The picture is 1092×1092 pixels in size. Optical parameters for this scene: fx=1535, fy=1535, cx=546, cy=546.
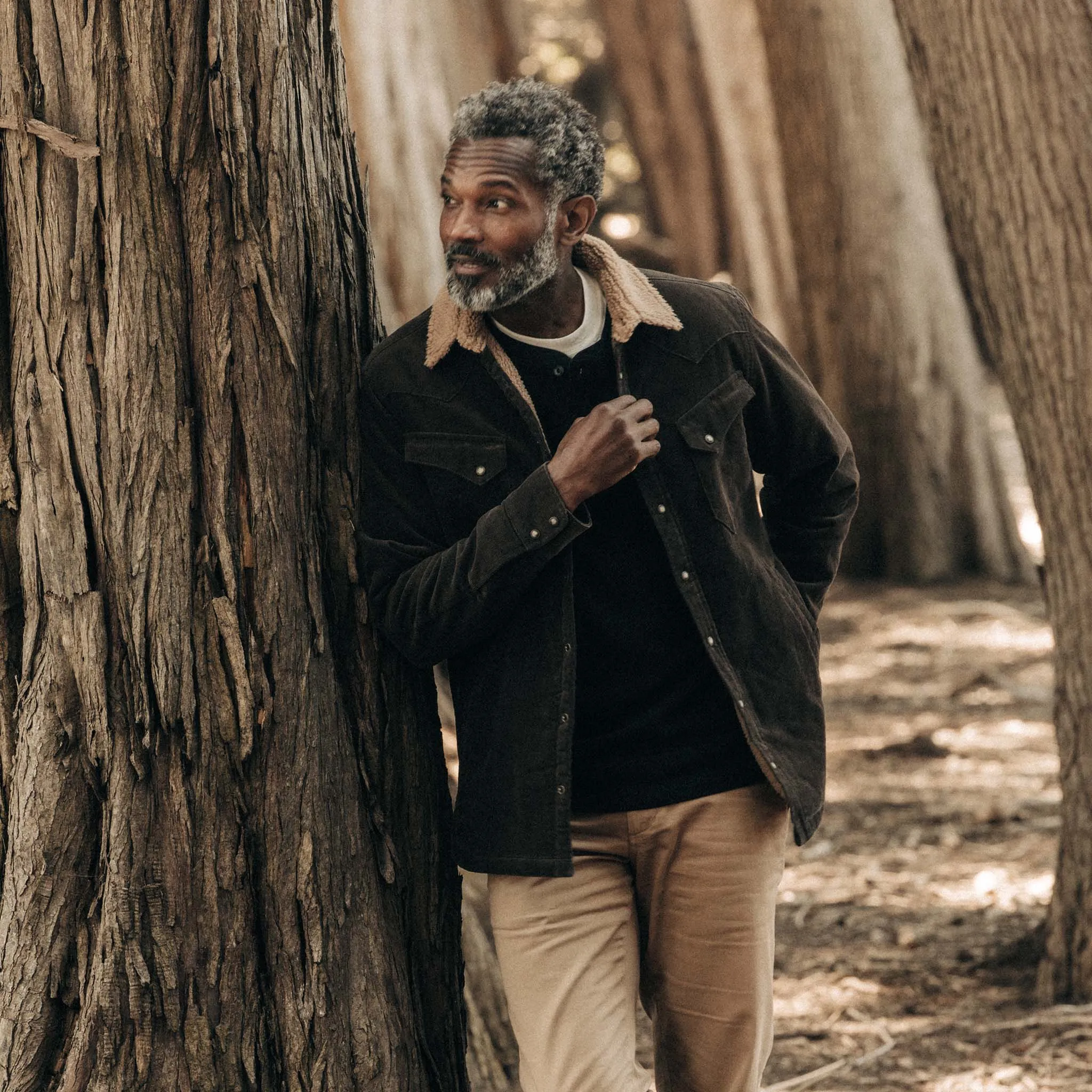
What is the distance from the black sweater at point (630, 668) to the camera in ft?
9.76

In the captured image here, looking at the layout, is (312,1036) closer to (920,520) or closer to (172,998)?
(172,998)

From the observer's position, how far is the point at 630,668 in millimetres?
2986

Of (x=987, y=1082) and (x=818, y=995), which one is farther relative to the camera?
(x=818, y=995)

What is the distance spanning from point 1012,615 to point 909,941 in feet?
16.3

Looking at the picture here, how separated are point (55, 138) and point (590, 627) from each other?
1.34m

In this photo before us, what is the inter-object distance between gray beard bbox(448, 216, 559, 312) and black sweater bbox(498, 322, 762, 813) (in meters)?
0.12

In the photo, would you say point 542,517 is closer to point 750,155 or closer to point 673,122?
point 750,155

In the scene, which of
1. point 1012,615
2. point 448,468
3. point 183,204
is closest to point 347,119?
point 183,204

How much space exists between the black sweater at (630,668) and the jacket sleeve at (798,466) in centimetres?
37

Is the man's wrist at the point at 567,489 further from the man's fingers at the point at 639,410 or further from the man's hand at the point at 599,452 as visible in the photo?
the man's fingers at the point at 639,410

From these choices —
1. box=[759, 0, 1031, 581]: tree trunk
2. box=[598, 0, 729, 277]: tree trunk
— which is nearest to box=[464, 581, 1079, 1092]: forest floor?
box=[759, 0, 1031, 581]: tree trunk

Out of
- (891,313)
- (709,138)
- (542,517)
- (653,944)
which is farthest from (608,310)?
(709,138)

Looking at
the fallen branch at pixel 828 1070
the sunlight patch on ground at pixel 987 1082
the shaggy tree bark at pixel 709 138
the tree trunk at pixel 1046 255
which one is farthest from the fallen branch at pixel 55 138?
the shaggy tree bark at pixel 709 138

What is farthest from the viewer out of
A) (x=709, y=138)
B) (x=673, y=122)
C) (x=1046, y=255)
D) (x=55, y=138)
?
(x=673, y=122)
